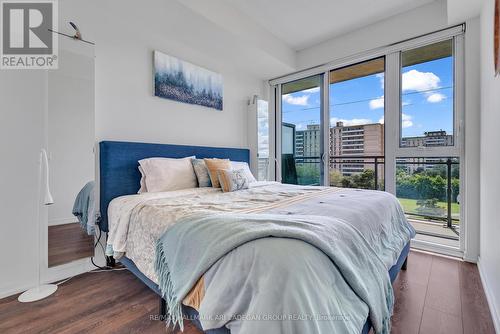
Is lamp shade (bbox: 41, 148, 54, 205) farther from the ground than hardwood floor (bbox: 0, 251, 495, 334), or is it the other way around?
lamp shade (bbox: 41, 148, 54, 205)

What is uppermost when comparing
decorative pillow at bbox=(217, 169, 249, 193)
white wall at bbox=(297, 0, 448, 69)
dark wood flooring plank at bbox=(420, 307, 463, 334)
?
white wall at bbox=(297, 0, 448, 69)

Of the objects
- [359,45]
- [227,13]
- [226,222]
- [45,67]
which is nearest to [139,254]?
[226,222]

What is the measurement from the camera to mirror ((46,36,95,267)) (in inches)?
78.4

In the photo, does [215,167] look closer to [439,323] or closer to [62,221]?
[62,221]

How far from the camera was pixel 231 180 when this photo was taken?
7.69ft

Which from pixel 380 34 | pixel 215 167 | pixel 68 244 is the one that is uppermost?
pixel 380 34

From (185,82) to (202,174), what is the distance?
3.95 feet

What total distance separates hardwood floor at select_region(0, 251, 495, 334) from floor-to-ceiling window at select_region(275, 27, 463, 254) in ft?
3.50

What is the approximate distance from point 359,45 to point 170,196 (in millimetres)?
3050

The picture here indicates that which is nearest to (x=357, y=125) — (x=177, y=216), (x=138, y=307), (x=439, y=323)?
(x=439, y=323)

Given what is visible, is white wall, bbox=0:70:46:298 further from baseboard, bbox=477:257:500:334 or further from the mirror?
baseboard, bbox=477:257:500:334

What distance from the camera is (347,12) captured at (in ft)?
9.23

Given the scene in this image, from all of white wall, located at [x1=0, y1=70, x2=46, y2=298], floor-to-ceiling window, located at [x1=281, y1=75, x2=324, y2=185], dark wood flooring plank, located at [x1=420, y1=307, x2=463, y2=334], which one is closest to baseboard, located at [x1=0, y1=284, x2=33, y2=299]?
white wall, located at [x1=0, y1=70, x2=46, y2=298]

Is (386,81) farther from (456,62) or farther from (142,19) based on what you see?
(142,19)
